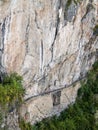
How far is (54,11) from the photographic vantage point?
588 inches

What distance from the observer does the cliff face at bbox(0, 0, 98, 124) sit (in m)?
13.9

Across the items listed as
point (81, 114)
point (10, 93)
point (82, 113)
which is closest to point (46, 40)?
point (10, 93)

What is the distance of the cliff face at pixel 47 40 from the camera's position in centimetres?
1388

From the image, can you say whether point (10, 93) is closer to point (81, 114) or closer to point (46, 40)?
point (46, 40)

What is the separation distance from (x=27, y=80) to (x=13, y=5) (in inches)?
126

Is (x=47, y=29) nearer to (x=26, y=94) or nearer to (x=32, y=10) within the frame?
(x=32, y=10)

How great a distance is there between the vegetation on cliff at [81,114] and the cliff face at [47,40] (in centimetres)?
90

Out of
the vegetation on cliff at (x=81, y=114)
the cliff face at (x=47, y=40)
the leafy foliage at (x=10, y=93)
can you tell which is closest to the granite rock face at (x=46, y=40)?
the cliff face at (x=47, y=40)

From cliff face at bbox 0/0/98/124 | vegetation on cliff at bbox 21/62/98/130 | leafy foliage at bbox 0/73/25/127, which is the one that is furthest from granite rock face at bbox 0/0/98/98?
vegetation on cliff at bbox 21/62/98/130

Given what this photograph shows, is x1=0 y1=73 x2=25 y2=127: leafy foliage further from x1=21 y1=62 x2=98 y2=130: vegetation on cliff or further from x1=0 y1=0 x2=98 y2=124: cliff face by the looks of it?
x1=21 y1=62 x2=98 y2=130: vegetation on cliff

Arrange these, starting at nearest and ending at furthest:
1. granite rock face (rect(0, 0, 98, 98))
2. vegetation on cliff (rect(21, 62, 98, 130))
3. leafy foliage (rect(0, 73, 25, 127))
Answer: granite rock face (rect(0, 0, 98, 98)) → leafy foliage (rect(0, 73, 25, 127)) → vegetation on cliff (rect(21, 62, 98, 130))

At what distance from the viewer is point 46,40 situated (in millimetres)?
15297

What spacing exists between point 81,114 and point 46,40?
14.0 feet

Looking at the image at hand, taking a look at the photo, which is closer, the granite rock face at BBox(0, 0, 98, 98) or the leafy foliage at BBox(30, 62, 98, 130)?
the granite rock face at BBox(0, 0, 98, 98)
